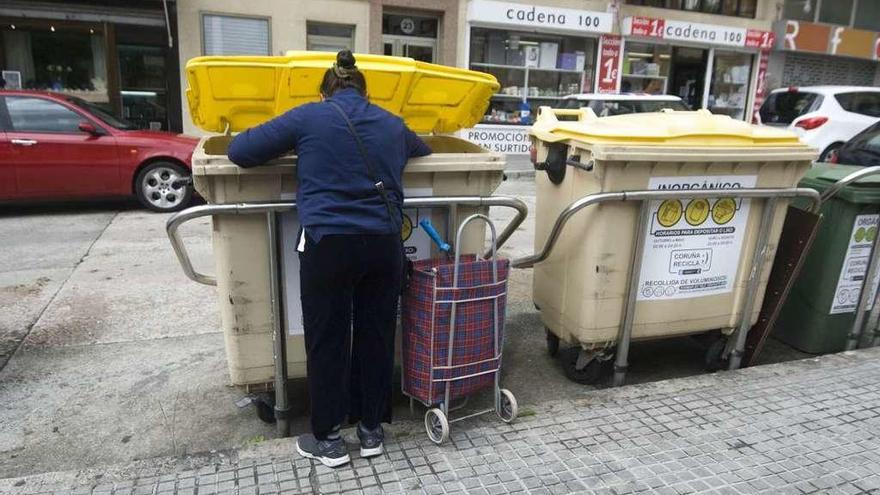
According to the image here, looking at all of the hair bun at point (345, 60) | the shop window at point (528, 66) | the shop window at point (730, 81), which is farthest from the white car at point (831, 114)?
the hair bun at point (345, 60)

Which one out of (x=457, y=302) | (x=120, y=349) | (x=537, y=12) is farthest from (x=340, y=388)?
(x=537, y=12)

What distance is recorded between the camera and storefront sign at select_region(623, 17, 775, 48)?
14.6 meters

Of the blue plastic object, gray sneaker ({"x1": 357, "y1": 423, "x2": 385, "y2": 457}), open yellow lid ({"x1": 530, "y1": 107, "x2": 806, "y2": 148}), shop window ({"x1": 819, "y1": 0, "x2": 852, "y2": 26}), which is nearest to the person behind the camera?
gray sneaker ({"x1": 357, "y1": 423, "x2": 385, "y2": 457})

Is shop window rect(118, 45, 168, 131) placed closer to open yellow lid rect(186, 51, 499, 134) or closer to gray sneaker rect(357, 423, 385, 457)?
open yellow lid rect(186, 51, 499, 134)

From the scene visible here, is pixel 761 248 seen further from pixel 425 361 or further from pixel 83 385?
pixel 83 385

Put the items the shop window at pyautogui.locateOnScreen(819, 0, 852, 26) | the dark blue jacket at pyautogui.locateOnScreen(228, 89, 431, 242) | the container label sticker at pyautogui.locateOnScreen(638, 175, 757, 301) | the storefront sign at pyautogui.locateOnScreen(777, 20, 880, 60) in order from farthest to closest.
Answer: the shop window at pyautogui.locateOnScreen(819, 0, 852, 26) → the storefront sign at pyautogui.locateOnScreen(777, 20, 880, 60) → the container label sticker at pyautogui.locateOnScreen(638, 175, 757, 301) → the dark blue jacket at pyautogui.locateOnScreen(228, 89, 431, 242)

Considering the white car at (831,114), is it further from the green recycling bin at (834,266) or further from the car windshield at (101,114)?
the car windshield at (101,114)

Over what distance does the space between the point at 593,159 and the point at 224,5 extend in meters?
10.3

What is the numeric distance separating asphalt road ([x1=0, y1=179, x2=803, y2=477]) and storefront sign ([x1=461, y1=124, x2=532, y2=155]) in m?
7.75

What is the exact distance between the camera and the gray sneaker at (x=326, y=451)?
2.71 metres

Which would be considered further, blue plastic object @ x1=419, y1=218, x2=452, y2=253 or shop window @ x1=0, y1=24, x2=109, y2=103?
shop window @ x1=0, y1=24, x2=109, y2=103

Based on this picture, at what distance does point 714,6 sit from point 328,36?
976cm

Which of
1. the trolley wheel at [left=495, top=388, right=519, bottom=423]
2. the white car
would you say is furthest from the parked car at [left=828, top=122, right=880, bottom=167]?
the trolley wheel at [left=495, top=388, right=519, bottom=423]

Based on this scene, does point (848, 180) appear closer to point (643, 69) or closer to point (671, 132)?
point (671, 132)
